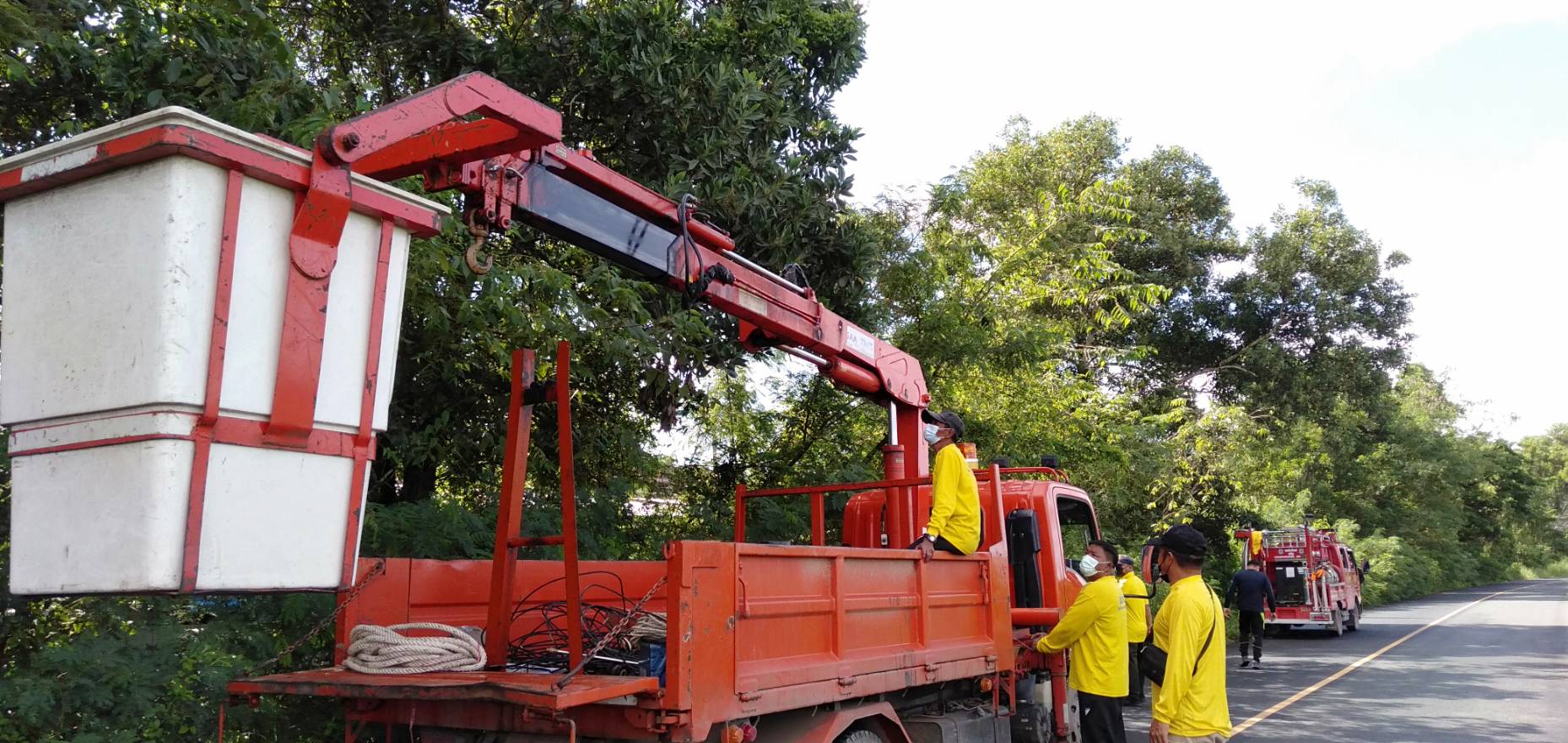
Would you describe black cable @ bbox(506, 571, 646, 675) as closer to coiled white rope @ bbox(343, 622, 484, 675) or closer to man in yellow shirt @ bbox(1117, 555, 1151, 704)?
coiled white rope @ bbox(343, 622, 484, 675)

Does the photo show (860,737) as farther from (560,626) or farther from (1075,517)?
(1075,517)

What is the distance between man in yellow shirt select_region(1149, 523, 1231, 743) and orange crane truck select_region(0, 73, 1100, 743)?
127 centimetres

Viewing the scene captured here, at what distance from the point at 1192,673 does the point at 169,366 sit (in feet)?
12.6

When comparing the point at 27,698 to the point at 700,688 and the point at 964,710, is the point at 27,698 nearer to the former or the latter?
the point at 700,688

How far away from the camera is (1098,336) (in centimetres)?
2425

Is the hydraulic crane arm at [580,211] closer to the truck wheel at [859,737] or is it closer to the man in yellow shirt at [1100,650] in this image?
the man in yellow shirt at [1100,650]

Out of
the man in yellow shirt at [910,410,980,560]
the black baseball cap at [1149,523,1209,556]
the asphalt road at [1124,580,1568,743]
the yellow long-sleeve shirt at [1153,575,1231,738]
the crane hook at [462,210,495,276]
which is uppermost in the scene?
the crane hook at [462,210,495,276]

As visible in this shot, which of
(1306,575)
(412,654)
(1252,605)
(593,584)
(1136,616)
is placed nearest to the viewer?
(412,654)

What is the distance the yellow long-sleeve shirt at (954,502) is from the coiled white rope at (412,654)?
8.86 ft

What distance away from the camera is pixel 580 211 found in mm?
5137

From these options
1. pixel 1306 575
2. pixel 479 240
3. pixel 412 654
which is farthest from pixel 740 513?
pixel 1306 575

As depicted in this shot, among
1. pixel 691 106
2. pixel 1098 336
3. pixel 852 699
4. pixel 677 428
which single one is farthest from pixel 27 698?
pixel 1098 336

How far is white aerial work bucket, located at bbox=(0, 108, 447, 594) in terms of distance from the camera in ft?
9.33

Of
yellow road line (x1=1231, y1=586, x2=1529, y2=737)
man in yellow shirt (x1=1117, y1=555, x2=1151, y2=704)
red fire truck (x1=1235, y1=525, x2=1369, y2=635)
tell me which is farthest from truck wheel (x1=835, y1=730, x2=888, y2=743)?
red fire truck (x1=1235, y1=525, x2=1369, y2=635)
